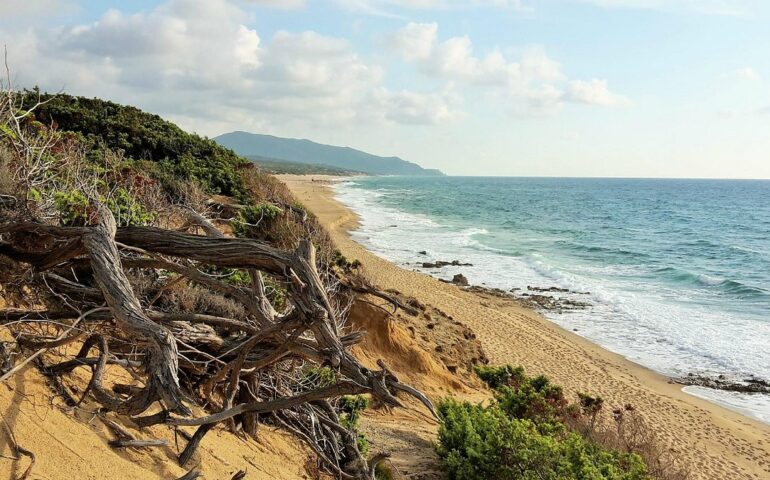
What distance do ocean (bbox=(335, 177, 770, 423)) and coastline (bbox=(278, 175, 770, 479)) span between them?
33.5 inches

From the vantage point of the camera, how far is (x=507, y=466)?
5.76 metres

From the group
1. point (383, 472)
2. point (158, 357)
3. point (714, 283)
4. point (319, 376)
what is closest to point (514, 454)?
point (383, 472)

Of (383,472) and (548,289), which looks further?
(548,289)

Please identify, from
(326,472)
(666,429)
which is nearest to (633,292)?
(666,429)

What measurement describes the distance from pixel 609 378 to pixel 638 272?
1545cm

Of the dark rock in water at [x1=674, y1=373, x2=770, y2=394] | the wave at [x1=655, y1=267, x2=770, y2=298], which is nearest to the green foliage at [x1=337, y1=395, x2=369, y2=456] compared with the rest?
the dark rock in water at [x1=674, y1=373, x2=770, y2=394]

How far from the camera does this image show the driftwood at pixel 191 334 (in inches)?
106

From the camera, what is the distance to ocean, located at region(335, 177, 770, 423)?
15812 mm

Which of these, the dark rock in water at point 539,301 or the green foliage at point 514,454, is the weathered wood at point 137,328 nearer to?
the green foliage at point 514,454

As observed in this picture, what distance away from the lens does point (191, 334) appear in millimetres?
4195

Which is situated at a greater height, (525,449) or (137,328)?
(137,328)

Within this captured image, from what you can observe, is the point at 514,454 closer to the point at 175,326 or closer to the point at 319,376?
the point at 319,376

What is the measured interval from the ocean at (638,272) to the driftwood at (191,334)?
468 inches

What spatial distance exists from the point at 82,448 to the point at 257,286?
1474 millimetres
